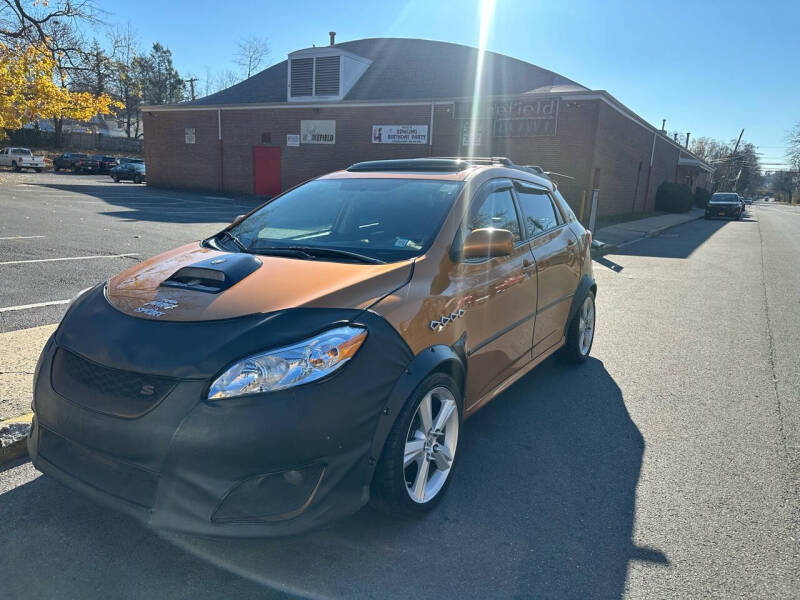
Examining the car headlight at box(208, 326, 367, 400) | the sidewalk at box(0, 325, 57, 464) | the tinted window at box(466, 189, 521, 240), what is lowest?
the sidewalk at box(0, 325, 57, 464)

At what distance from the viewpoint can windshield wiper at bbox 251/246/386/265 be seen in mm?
2955

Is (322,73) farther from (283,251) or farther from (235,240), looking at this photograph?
(283,251)

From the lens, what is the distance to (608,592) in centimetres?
239

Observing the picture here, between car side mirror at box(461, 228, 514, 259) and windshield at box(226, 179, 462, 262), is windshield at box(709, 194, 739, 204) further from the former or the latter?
car side mirror at box(461, 228, 514, 259)

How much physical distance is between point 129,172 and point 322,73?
18.5m

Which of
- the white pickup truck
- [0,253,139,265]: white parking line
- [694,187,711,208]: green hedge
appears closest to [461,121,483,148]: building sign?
[0,253,139,265]: white parking line

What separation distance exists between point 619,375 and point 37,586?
4.57m

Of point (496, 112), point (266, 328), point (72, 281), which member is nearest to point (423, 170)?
point (266, 328)

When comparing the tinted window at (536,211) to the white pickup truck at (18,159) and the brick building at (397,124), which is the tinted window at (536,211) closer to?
the brick building at (397,124)

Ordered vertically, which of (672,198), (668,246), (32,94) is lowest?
(668,246)

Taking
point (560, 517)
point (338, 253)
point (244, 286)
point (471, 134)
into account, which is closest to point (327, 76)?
point (471, 134)

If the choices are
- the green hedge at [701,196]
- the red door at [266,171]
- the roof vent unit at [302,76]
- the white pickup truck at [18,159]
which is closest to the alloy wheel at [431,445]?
the roof vent unit at [302,76]

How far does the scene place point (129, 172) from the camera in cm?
3797

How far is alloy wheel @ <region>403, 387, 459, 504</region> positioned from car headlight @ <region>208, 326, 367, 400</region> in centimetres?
59
